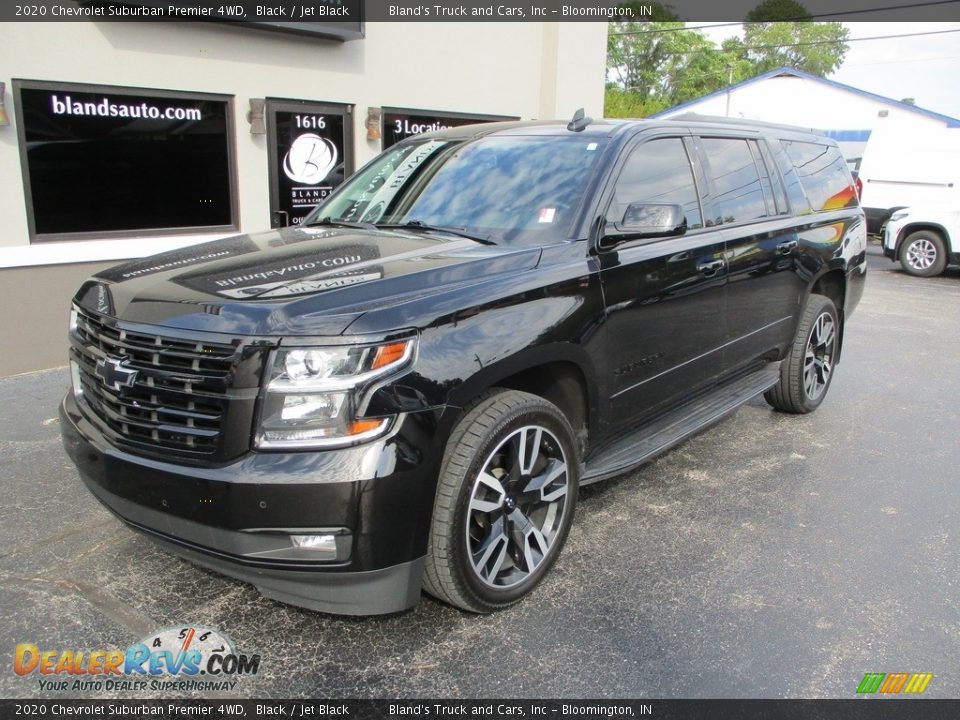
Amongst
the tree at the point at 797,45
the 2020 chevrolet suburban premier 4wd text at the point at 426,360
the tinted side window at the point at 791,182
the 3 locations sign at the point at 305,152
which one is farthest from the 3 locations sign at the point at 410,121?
the tree at the point at 797,45

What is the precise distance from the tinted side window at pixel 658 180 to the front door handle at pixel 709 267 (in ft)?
0.67

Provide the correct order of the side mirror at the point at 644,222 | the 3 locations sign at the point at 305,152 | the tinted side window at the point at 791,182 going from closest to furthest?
the side mirror at the point at 644,222 → the tinted side window at the point at 791,182 → the 3 locations sign at the point at 305,152

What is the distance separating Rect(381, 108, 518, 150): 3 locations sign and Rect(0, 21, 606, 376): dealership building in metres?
0.02

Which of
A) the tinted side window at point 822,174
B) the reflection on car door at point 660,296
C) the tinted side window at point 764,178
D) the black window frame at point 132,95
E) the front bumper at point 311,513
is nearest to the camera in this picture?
Result: the front bumper at point 311,513

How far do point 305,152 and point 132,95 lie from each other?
6.50 feet

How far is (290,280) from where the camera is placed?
290 cm

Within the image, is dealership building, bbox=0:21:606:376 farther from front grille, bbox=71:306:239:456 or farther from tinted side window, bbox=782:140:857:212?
tinted side window, bbox=782:140:857:212

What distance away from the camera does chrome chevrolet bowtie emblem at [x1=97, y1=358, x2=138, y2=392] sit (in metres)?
2.76

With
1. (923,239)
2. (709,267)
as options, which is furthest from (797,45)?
A: (709,267)

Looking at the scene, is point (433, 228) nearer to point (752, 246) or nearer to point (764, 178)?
point (752, 246)

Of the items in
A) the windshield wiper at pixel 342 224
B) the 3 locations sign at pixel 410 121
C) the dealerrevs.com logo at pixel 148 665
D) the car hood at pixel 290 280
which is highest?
the 3 locations sign at pixel 410 121

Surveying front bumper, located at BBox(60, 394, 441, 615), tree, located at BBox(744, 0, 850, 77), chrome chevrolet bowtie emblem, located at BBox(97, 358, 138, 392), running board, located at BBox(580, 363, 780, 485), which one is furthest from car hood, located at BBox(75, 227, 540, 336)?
tree, located at BBox(744, 0, 850, 77)

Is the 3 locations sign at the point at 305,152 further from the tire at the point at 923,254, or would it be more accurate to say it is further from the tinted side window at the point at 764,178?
the tire at the point at 923,254

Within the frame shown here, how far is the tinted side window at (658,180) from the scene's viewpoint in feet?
12.3
